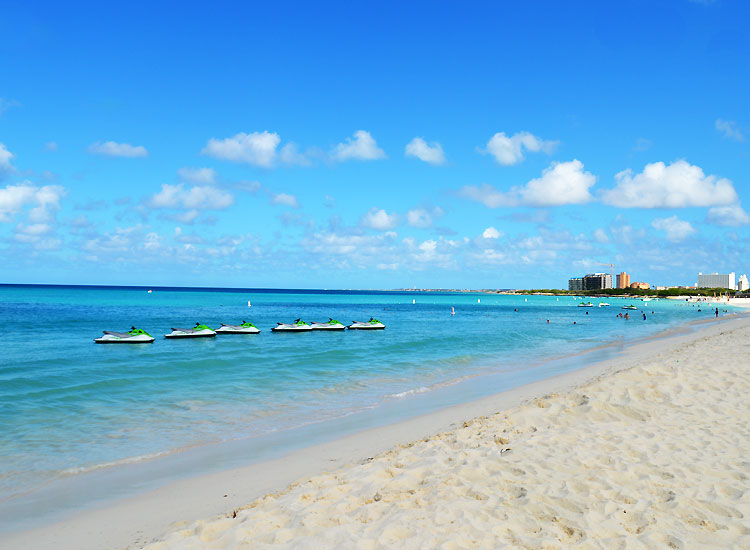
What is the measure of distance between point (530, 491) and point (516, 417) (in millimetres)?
4875

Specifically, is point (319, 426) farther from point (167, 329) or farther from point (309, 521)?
point (167, 329)

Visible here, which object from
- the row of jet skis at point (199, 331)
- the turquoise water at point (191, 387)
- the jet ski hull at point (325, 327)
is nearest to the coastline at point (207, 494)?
the turquoise water at point (191, 387)

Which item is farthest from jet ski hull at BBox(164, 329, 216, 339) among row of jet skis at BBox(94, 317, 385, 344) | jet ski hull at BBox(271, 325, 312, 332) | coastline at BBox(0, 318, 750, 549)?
coastline at BBox(0, 318, 750, 549)

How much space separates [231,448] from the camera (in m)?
11.2

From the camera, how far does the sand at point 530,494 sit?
18.1ft

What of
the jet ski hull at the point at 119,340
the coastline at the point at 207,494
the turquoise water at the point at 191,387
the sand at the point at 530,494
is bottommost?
the jet ski hull at the point at 119,340

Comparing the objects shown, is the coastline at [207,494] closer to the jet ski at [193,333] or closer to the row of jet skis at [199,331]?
the row of jet skis at [199,331]

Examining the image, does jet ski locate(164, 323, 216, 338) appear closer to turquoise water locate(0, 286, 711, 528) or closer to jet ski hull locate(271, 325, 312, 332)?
turquoise water locate(0, 286, 711, 528)

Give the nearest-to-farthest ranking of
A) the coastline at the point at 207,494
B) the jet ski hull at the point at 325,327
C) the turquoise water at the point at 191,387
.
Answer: the coastline at the point at 207,494 < the turquoise water at the point at 191,387 < the jet ski hull at the point at 325,327

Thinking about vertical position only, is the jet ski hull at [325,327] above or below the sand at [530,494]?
below

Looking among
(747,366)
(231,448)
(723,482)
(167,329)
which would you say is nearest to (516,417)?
(723,482)

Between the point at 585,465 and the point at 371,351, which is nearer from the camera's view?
the point at 585,465

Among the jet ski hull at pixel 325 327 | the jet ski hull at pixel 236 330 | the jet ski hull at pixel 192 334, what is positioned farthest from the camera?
the jet ski hull at pixel 325 327

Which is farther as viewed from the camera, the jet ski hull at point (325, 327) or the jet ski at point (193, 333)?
the jet ski hull at point (325, 327)
